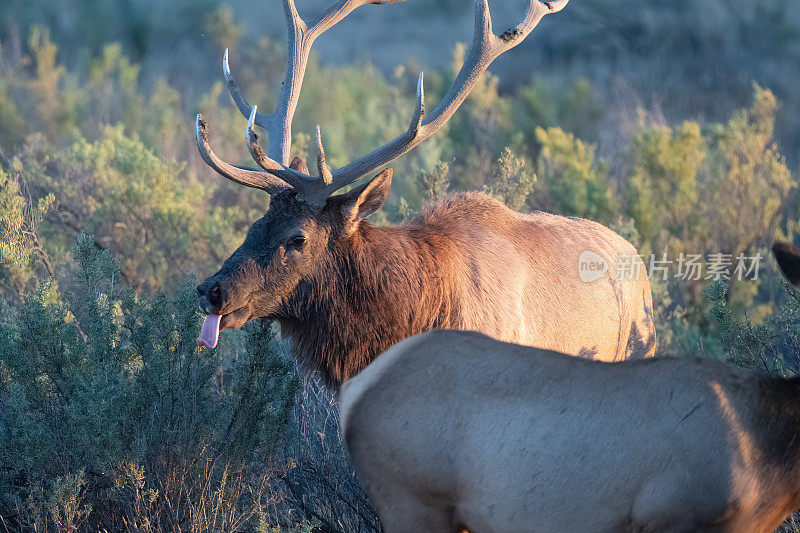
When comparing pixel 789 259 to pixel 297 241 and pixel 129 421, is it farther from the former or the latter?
pixel 129 421

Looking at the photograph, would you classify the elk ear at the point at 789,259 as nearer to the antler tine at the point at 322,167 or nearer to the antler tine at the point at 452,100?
the antler tine at the point at 452,100

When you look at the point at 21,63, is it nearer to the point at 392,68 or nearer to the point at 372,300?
the point at 392,68

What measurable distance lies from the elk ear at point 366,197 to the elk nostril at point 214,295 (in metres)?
0.75

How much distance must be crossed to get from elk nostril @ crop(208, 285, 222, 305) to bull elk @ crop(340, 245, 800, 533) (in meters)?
1.25

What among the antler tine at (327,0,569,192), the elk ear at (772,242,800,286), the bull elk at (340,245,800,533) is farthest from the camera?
the antler tine at (327,0,569,192)

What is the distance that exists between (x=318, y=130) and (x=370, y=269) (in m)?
0.73

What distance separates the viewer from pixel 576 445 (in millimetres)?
3115

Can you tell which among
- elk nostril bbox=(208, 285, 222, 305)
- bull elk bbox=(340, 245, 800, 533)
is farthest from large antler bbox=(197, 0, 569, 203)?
bull elk bbox=(340, 245, 800, 533)

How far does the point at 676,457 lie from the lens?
3020mm

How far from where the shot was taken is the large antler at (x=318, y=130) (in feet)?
14.9

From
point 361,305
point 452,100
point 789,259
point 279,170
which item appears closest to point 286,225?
point 279,170

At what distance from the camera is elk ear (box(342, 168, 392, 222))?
457cm

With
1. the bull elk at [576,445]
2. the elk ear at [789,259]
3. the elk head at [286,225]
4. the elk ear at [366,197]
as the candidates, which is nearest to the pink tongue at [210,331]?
the elk head at [286,225]

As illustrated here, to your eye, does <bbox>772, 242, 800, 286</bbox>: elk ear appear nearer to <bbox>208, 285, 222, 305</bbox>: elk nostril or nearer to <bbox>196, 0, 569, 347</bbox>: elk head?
<bbox>196, 0, 569, 347</bbox>: elk head
